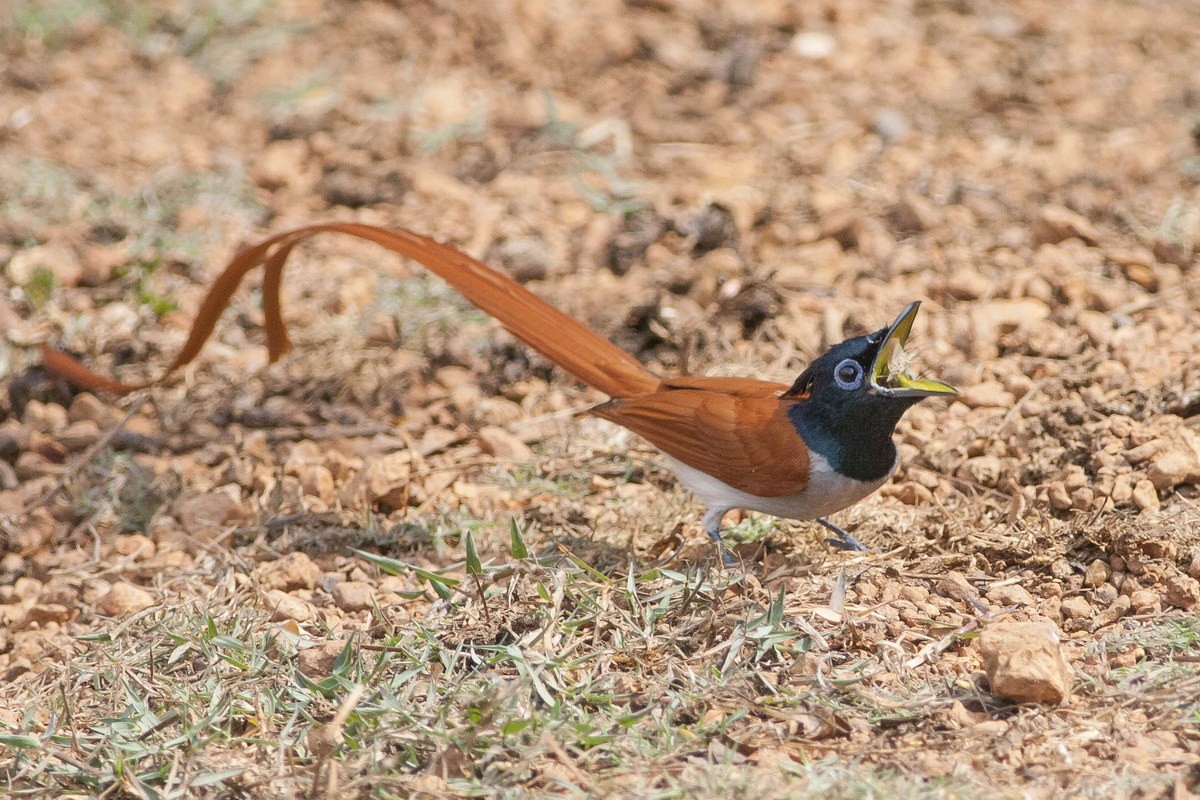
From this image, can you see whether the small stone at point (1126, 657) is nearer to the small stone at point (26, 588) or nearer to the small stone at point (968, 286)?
the small stone at point (968, 286)

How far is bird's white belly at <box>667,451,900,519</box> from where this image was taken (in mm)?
4086

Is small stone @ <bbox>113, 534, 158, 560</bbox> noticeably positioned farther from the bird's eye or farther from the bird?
the bird's eye

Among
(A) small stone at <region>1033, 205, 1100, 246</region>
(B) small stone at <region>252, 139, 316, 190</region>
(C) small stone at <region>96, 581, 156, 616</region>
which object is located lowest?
(C) small stone at <region>96, 581, 156, 616</region>

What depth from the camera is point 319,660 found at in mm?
3762

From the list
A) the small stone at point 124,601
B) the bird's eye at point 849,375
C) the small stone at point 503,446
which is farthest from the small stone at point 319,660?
the bird's eye at point 849,375

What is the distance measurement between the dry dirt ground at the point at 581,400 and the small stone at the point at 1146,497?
4cm

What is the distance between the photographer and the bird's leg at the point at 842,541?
14.2 feet

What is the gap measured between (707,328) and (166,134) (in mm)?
3386

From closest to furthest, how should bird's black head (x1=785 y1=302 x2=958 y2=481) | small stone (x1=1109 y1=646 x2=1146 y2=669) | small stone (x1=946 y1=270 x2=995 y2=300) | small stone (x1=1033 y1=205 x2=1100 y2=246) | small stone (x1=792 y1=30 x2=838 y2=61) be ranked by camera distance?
small stone (x1=1109 y1=646 x2=1146 y2=669) < bird's black head (x1=785 y1=302 x2=958 y2=481) < small stone (x1=946 y1=270 x2=995 y2=300) < small stone (x1=1033 y1=205 x2=1100 y2=246) < small stone (x1=792 y1=30 x2=838 y2=61)

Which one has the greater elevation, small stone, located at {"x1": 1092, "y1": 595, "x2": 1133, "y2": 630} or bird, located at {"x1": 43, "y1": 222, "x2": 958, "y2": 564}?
bird, located at {"x1": 43, "y1": 222, "x2": 958, "y2": 564}

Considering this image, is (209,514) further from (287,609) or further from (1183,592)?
(1183,592)

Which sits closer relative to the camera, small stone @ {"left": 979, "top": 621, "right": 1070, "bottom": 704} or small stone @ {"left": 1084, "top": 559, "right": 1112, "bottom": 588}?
small stone @ {"left": 979, "top": 621, "right": 1070, "bottom": 704}

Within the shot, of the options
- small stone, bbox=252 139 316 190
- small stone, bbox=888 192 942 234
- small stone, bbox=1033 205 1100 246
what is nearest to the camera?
small stone, bbox=1033 205 1100 246

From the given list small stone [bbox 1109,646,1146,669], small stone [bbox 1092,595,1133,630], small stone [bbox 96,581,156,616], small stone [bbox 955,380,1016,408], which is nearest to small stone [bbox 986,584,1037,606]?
small stone [bbox 1092,595,1133,630]
